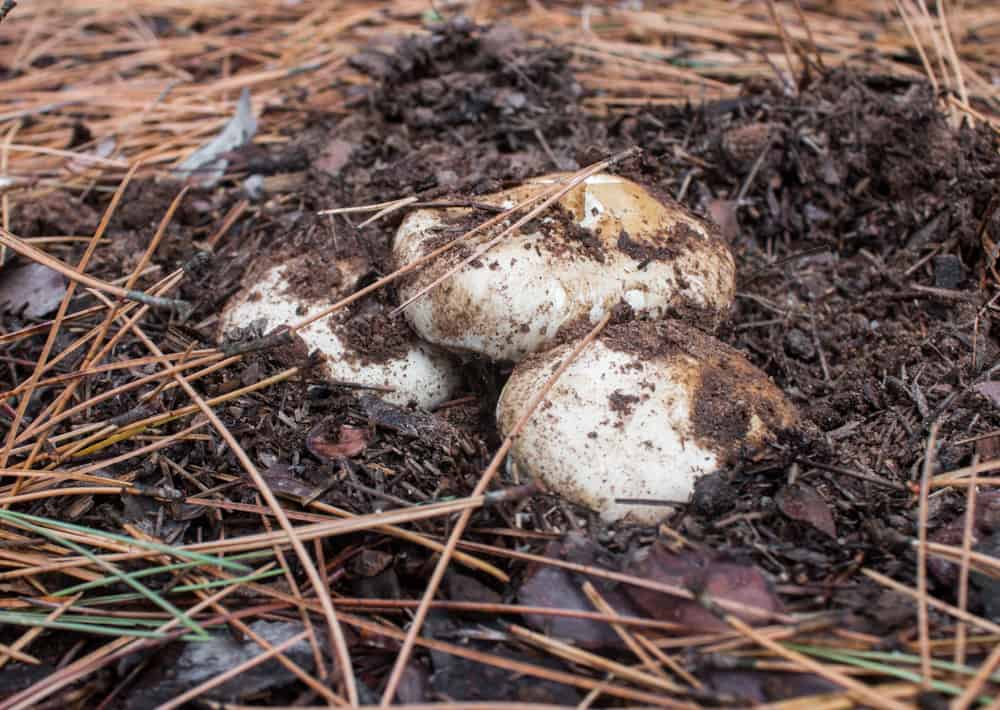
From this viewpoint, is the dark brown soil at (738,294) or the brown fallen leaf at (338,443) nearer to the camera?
the dark brown soil at (738,294)

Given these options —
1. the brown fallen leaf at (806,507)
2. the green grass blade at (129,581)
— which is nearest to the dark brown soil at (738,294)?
the brown fallen leaf at (806,507)

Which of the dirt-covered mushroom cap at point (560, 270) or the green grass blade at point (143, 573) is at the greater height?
the dirt-covered mushroom cap at point (560, 270)

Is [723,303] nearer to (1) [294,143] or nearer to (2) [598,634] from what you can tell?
(2) [598,634]

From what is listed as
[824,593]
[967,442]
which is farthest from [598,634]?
[967,442]

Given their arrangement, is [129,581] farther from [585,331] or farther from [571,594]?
[585,331]

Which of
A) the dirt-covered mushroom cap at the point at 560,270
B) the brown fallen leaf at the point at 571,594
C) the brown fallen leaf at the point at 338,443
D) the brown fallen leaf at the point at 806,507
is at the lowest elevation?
the brown fallen leaf at the point at 571,594

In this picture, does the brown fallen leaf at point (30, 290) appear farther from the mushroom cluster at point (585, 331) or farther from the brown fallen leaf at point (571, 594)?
the brown fallen leaf at point (571, 594)

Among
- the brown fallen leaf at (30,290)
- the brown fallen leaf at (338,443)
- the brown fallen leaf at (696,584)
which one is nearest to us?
the brown fallen leaf at (696,584)
